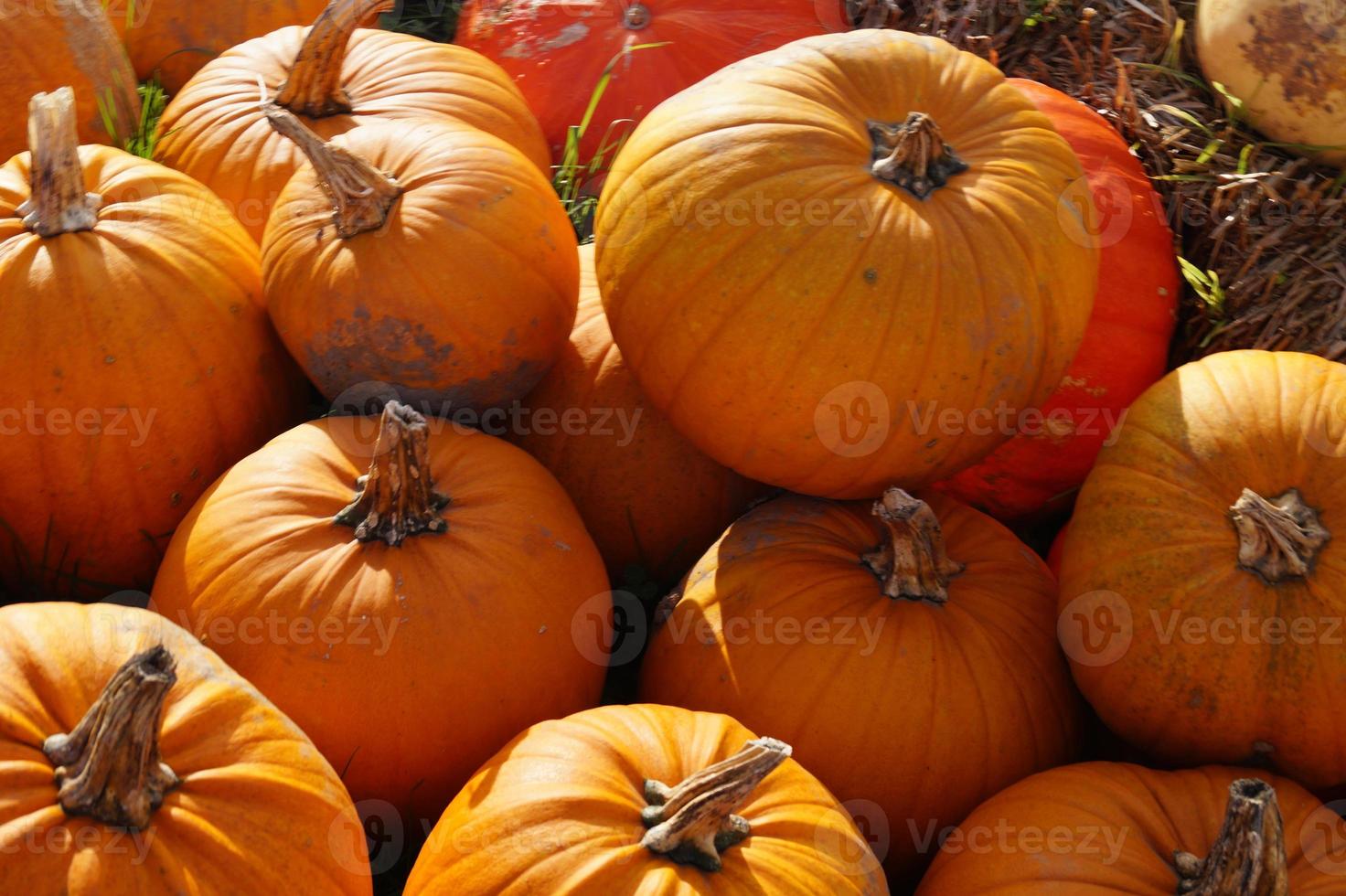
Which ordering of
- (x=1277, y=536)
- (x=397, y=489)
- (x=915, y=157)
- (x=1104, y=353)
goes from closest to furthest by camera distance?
(x=1277, y=536)
(x=397, y=489)
(x=915, y=157)
(x=1104, y=353)

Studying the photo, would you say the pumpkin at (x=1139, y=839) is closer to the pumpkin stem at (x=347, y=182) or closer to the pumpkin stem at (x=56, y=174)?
the pumpkin stem at (x=347, y=182)

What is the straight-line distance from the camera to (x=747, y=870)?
184cm

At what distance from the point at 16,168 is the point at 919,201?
6.12 ft

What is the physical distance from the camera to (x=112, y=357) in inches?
98.1

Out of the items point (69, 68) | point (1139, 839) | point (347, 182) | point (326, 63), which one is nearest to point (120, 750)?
point (347, 182)

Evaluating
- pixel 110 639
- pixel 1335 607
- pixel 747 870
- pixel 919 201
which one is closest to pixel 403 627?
pixel 110 639

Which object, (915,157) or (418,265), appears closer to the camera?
(915,157)

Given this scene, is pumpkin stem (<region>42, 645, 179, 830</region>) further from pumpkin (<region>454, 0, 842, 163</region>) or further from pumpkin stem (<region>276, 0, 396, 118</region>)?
pumpkin (<region>454, 0, 842, 163</region>)

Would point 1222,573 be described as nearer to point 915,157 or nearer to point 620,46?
point 915,157

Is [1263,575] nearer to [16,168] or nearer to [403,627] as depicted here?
[403,627]

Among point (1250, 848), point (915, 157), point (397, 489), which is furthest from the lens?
point (915, 157)

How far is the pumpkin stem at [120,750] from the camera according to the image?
5.22ft

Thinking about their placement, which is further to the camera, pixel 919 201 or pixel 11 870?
pixel 919 201

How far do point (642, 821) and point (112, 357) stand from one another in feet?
4.68
